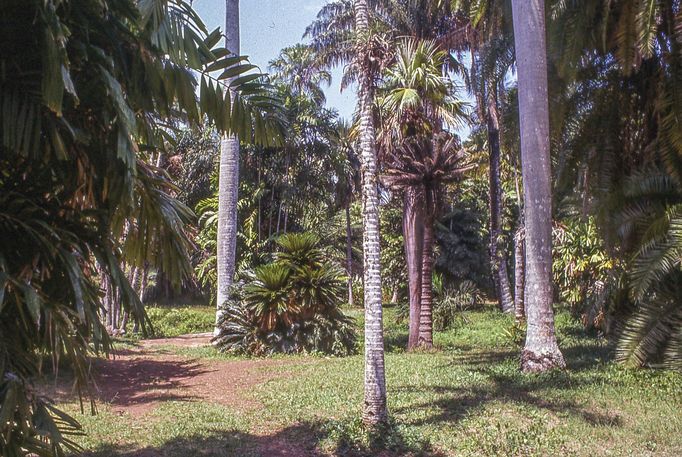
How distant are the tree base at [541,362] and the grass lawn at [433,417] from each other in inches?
11.1

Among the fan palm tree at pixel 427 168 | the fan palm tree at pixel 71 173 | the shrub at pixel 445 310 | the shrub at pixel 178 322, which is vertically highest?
Answer: the fan palm tree at pixel 427 168

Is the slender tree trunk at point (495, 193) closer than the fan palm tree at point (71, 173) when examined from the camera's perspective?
No

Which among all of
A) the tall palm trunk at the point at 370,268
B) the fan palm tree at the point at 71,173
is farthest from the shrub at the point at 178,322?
the fan palm tree at the point at 71,173

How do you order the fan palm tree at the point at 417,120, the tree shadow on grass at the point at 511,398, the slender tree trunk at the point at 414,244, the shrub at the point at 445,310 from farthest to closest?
the shrub at the point at 445,310 < the slender tree trunk at the point at 414,244 < the fan palm tree at the point at 417,120 < the tree shadow on grass at the point at 511,398

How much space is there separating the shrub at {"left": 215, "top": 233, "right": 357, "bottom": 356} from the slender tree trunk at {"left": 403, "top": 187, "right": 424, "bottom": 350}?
163cm

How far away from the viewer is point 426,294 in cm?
1536

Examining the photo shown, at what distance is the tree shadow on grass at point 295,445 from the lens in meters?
6.93

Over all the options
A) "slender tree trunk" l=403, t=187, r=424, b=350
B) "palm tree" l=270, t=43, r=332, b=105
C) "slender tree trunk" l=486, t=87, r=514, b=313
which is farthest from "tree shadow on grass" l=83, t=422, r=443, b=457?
"palm tree" l=270, t=43, r=332, b=105

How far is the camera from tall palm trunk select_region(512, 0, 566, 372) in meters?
11.4

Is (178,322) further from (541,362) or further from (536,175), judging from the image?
(536,175)

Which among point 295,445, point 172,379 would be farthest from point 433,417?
point 172,379

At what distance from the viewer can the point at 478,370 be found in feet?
37.6

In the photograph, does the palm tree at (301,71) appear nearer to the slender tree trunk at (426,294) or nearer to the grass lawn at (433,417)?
the slender tree trunk at (426,294)

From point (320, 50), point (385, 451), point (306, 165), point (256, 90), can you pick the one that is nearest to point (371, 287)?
point (385, 451)
